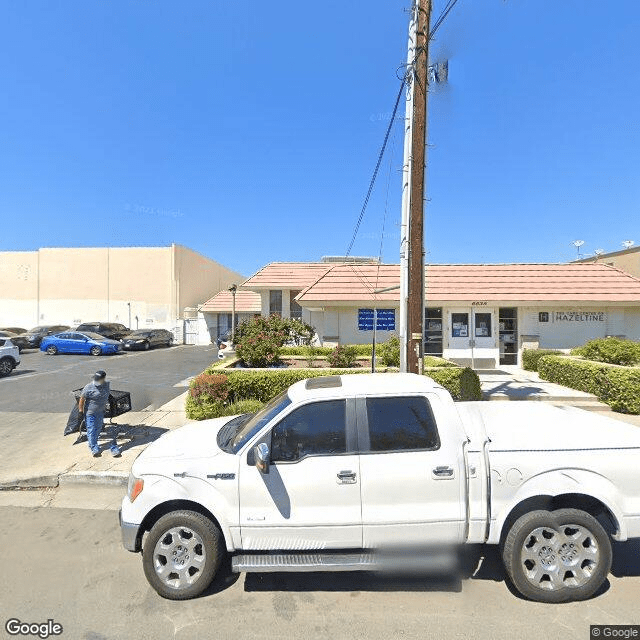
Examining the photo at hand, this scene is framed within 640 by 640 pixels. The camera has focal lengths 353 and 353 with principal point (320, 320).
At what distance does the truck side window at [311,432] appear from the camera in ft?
9.72

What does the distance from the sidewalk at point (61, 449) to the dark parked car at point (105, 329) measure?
858 inches

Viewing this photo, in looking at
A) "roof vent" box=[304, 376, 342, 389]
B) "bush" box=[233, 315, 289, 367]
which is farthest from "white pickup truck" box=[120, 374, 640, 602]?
"bush" box=[233, 315, 289, 367]

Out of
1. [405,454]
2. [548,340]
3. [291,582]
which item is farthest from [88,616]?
[548,340]

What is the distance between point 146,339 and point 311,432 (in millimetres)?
25951

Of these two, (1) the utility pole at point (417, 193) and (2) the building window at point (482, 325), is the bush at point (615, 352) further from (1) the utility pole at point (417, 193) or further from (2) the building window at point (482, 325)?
(1) the utility pole at point (417, 193)

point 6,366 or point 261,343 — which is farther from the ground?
point 261,343

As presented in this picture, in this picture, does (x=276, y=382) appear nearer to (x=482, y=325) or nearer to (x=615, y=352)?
(x=615, y=352)

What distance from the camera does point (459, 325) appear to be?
1398 cm

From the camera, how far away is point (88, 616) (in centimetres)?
270

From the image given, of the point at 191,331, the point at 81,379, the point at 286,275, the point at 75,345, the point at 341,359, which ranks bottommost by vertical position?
the point at 81,379

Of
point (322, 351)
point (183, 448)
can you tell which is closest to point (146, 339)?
point (322, 351)

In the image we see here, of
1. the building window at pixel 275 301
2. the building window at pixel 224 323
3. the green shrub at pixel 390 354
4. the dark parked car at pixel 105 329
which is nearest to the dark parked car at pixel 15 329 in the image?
the dark parked car at pixel 105 329

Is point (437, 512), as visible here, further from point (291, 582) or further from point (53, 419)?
point (53, 419)

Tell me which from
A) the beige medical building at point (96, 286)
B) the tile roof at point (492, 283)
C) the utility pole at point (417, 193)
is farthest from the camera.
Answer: the beige medical building at point (96, 286)
